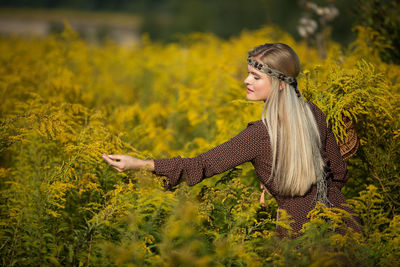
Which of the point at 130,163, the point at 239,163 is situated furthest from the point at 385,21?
the point at 130,163

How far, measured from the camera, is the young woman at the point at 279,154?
7.09 ft

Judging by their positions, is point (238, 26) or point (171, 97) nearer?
point (171, 97)

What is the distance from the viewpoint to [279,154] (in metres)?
2.15

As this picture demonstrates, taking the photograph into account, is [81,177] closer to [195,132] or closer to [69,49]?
[195,132]

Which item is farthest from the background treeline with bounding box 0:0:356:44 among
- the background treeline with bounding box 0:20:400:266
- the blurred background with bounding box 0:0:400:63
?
the background treeline with bounding box 0:20:400:266

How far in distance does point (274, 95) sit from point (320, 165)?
0.47 metres

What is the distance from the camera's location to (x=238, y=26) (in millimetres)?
27484

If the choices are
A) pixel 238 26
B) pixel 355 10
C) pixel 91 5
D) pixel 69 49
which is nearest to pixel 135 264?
pixel 355 10

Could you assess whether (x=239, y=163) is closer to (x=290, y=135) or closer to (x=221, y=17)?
(x=290, y=135)

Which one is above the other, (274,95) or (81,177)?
(274,95)

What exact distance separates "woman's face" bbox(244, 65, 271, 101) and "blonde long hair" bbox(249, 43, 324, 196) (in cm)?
4

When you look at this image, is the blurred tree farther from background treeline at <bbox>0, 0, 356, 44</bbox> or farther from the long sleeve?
background treeline at <bbox>0, 0, 356, 44</bbox>

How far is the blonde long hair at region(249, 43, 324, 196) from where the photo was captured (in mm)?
2150

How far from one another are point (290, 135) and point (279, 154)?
0.12m
